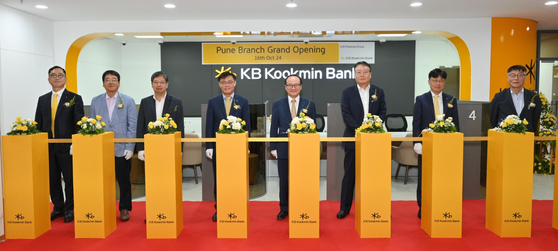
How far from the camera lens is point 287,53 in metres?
9.62

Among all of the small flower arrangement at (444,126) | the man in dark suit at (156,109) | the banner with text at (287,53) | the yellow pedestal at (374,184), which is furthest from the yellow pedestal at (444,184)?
the banner with text at (287,53)

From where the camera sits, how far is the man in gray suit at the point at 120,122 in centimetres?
425

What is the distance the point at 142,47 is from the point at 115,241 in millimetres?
7367

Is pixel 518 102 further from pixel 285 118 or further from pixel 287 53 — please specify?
pixel 287 53

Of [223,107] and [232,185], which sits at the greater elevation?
[223,107]

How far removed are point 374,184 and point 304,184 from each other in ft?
2.17

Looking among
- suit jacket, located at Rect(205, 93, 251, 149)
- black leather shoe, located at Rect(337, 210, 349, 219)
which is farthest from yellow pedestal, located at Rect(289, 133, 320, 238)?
suit jacket, located at Rect(205, 93, 251, 149)

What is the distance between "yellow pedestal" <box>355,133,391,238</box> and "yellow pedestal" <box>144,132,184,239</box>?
1.75 metres

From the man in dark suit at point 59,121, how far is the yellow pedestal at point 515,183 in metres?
4.38

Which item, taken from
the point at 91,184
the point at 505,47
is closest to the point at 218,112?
the point at 91,184

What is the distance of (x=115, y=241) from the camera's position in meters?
3.65

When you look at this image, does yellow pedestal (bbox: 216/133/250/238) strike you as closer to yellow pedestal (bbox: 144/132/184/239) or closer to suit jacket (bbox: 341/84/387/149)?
yellow pedestal (bbox: 144/132/184/239)

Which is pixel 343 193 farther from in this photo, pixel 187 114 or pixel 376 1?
pixel 187 114

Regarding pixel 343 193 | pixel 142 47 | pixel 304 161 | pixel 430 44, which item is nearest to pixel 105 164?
pixel 304 161
